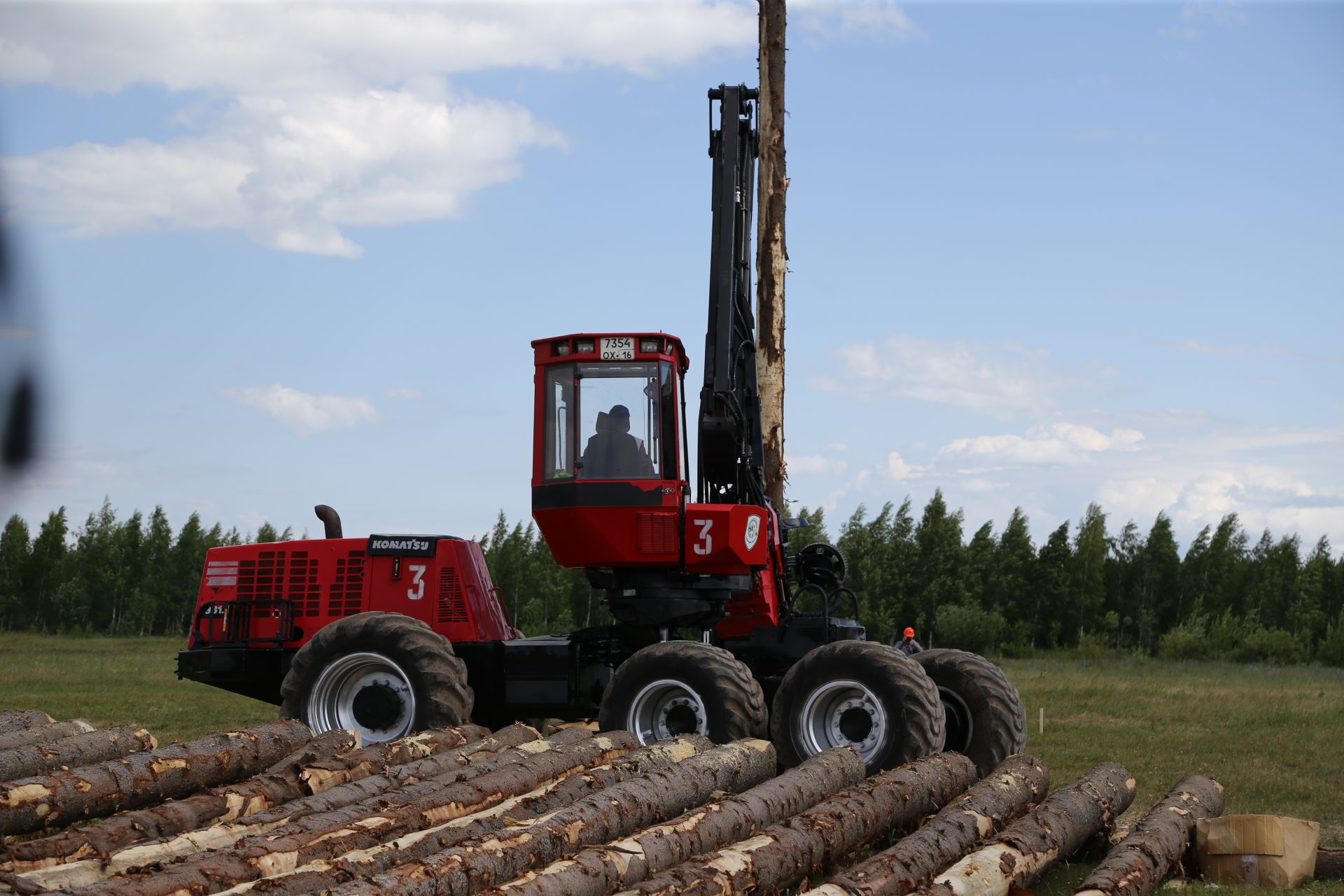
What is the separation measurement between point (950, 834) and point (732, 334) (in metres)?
5.60

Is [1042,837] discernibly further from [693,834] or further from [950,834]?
[693,834]

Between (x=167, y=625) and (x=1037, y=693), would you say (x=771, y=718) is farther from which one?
(x=167, y=625)

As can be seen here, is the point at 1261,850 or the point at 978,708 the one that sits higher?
the point at 978,708

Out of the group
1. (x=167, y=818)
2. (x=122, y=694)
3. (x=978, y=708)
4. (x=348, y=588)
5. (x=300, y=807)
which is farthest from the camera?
(x=122, y=694)

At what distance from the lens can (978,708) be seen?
11.0 meters

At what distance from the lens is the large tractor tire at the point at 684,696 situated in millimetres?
10242

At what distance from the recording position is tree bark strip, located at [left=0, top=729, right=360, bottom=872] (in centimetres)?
711

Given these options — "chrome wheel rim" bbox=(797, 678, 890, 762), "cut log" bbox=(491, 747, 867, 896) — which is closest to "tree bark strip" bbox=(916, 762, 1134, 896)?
"cut log" bbox=(491, 747, 867, 896)

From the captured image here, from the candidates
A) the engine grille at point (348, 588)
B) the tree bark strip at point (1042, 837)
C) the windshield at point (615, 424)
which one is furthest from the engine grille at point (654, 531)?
the tree bark strip at point (1042, 837)

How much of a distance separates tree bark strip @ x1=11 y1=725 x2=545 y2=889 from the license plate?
3.18m

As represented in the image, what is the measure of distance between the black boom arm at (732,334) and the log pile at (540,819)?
9.69 ft

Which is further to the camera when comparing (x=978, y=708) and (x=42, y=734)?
(x=42, y=734)

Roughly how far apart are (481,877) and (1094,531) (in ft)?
169

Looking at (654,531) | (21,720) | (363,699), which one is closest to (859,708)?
(654,531)
